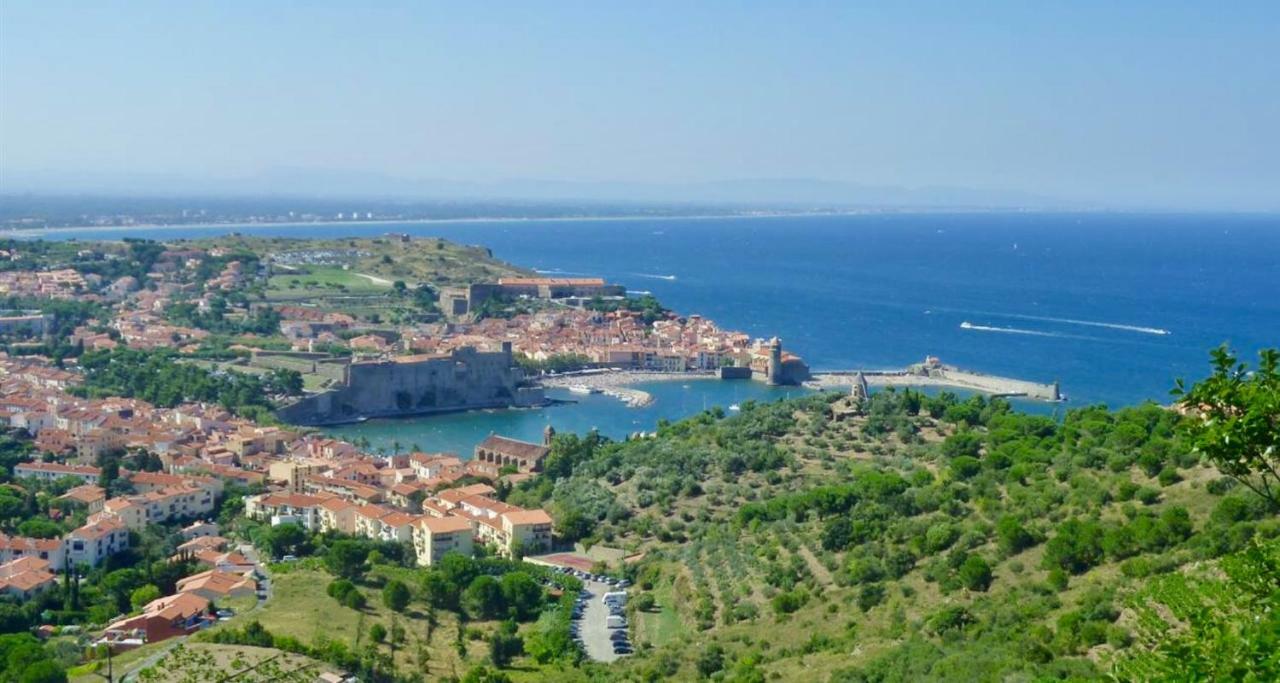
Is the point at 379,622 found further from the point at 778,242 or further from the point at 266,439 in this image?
the point at 778,242

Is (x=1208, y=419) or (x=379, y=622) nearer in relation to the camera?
(x=1208, y=419)

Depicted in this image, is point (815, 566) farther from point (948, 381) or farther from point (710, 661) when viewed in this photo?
point (948, 381)

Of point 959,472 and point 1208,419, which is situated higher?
point 1208,419

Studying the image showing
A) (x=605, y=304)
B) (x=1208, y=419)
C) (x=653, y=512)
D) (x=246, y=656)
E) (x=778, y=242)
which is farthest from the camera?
(x=778, y=242)

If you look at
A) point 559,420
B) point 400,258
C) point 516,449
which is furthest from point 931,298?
point 516,449

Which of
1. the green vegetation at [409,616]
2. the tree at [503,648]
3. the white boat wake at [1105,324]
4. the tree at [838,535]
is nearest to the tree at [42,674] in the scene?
the green vegetation at [409,616]

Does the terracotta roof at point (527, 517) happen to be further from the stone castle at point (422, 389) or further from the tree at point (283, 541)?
the stone castle at point (422, 389)

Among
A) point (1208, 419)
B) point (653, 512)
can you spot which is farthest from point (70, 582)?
point (1208, 419)

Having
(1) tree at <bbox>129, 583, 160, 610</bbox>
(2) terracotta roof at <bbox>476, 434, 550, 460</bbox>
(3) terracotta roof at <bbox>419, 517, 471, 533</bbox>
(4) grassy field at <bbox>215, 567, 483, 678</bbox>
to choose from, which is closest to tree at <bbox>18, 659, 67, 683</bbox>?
(4) grassy field at <bbox>215, 567, 483, 678</bbox>

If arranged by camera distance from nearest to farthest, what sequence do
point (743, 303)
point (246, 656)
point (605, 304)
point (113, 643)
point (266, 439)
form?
1. point (246, 656)
2. point (113, 643)
3. point (266, 439)
4. point (605, 304)
5. point (743, 303)
